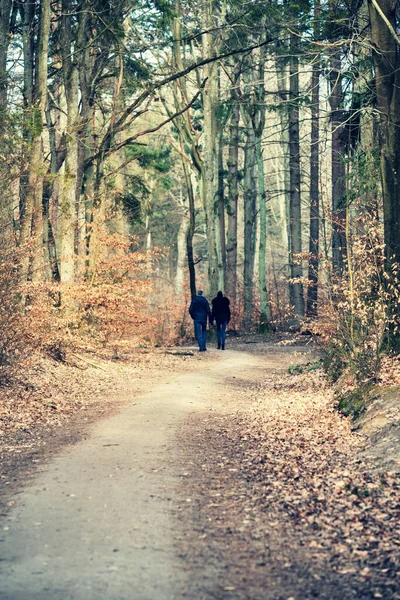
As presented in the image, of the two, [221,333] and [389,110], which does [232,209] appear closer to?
[221,333]

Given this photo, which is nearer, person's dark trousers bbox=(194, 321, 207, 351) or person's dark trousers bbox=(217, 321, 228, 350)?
person's dark trousers bbox=(194, 321, 207, 351)

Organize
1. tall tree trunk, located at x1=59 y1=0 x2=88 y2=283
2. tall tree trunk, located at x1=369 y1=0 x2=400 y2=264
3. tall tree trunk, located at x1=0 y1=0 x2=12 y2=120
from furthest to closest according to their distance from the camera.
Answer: tall tree trunk, located at x1=59 y1=0 x2=88 y2=283 → tall tree trunk, located at x1=0 y1=0 x2=12 y2=120 → tall tree trunk, located at x1=369 y1=0 x2=400 y2=264

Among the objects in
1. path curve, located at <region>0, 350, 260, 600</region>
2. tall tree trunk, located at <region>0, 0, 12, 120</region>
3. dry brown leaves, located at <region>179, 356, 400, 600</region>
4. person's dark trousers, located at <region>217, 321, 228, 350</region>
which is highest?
tall tree trunk, located at <region>0, 0, 12, 120</region>

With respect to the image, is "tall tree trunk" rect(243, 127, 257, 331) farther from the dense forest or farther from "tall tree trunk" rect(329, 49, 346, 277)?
"tall tree trunk" rect(329, 49, 346, 277)

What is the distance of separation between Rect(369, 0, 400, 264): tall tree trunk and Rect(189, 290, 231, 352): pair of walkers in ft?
38.7

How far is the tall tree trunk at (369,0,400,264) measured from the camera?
40.8 feet

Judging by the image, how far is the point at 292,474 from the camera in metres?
8.11

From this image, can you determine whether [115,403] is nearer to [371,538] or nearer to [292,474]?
[292,474]

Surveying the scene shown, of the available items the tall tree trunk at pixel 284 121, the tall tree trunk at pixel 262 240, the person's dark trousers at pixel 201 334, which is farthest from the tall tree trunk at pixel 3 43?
the tall tree trunk at pixel 262 240

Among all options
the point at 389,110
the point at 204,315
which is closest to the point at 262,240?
the point at 204,315

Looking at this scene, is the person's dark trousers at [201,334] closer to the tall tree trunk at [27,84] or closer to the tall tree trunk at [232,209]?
the tall tree trunk at [27,84]

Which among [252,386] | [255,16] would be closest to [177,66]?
[255,16]

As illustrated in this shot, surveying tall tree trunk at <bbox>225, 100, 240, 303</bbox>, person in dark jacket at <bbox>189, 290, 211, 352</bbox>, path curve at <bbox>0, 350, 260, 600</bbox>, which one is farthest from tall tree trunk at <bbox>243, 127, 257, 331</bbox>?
path curve at <bbox>0, 350, 260, 600</bbox>

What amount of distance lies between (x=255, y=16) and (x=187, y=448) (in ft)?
61.9
